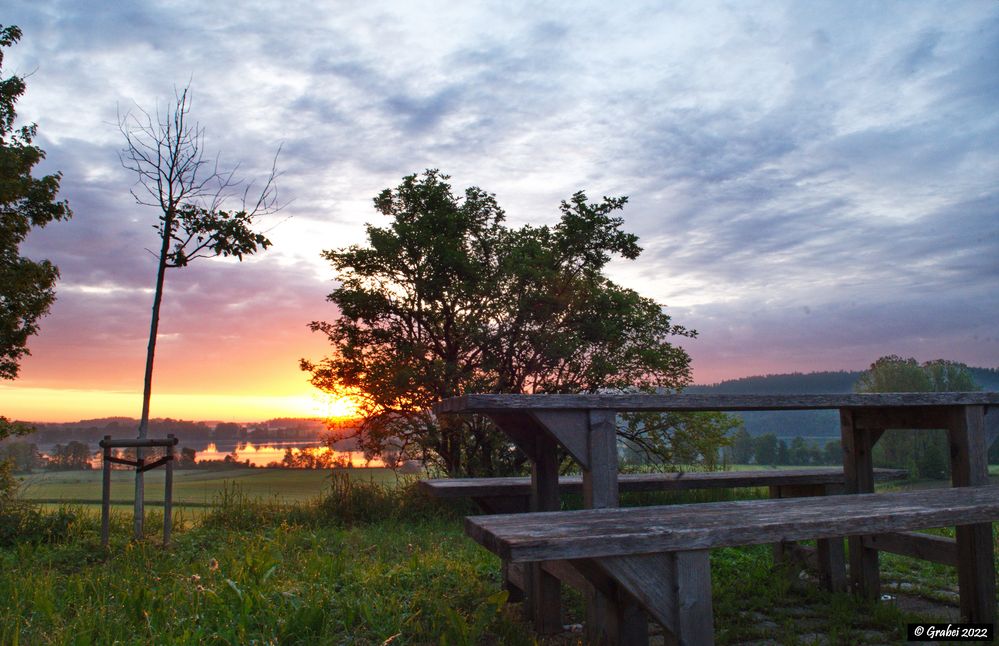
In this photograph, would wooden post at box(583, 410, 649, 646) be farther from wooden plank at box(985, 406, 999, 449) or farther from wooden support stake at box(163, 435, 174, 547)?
wooden support stake at box(163, 435, 174, 547)

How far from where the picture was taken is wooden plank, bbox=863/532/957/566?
15.4 feet

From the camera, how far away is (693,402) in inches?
168

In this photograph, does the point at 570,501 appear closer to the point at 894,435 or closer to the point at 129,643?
the point at 129,643

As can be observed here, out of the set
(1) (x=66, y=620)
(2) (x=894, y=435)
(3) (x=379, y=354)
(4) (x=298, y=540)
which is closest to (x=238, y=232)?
(3) (x=379, y=354)

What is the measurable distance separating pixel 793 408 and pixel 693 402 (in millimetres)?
817

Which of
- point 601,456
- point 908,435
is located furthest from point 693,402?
point 908,435

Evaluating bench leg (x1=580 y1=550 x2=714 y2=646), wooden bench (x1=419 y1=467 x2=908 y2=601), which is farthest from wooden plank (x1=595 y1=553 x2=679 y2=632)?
wooden bench (x1=419 y1=467 x2=908 y2=601)

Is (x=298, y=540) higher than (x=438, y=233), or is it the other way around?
(x=438, y=233)

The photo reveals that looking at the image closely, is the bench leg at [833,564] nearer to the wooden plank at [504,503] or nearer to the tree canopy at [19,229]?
the wooden plank at [504,503]

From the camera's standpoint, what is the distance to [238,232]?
897 cm

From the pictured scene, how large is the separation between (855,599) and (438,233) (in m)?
7.93

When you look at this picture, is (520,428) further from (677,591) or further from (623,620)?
(677,591)

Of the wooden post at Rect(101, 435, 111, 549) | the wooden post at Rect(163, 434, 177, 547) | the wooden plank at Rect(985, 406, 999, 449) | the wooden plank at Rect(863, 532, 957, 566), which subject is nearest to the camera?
the wooden plank at Rect(863, 532, 957, 566)

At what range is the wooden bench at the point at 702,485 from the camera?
17.4 feet
